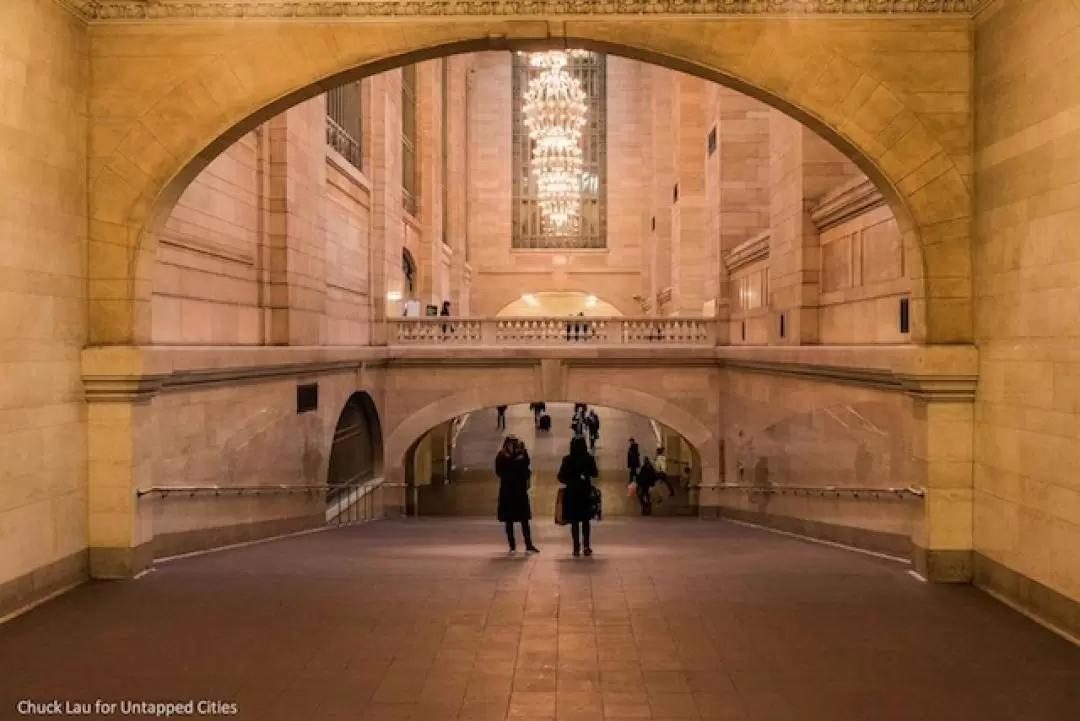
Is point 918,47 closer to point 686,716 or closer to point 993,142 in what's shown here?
point 993,142

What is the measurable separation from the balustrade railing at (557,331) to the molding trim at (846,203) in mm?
5615

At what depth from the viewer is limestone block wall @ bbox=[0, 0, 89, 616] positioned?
6.14m

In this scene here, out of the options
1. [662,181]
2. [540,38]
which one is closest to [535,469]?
[662,181]

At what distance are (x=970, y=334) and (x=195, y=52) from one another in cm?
630

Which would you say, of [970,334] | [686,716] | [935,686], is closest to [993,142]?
[970,334]

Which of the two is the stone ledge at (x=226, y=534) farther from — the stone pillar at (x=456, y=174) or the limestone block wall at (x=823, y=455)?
the stone pillar at (x=456, y=174)

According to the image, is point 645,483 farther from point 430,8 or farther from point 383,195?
point 430,8

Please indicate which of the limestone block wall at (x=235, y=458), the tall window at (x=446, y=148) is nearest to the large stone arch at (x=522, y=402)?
the limestone block wall at (x=235, y=458)

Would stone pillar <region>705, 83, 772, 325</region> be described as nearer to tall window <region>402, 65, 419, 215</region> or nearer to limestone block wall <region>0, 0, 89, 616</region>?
tall window <region>402, 65, 419, 215</region>

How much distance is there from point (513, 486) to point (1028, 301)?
4575 millimetres

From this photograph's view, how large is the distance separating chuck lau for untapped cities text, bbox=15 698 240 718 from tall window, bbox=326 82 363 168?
1219cm

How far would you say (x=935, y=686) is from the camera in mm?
4969

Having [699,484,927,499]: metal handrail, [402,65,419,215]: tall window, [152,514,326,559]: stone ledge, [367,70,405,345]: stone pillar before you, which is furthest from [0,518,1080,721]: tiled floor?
[402,65,419,215]: tall window

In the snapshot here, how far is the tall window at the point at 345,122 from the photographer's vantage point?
16047mm
